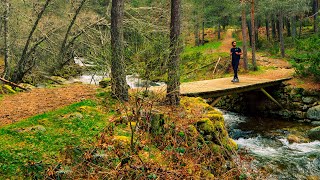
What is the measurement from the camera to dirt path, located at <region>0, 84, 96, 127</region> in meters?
7.62

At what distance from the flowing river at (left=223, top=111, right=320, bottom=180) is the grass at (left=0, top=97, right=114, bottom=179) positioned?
188 inches

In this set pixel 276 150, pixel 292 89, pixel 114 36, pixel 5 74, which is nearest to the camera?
pixel 114 36

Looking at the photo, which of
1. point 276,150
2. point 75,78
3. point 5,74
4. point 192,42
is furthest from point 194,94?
point 192,42

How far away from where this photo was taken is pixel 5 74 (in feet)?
45.1

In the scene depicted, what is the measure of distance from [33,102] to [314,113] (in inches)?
449

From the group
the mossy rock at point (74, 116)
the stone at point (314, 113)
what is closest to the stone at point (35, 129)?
the mossy rock at point (74, 116)

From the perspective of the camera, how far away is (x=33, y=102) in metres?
9.05

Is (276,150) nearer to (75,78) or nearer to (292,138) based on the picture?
(292,138)

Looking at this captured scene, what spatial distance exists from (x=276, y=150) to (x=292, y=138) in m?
1.26

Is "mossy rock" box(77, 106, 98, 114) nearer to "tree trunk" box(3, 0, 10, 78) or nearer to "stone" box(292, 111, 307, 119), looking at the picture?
"tree trunk" box(3, 0, 10, 78)

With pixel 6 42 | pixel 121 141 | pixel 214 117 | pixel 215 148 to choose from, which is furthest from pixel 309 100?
pixel 6 42

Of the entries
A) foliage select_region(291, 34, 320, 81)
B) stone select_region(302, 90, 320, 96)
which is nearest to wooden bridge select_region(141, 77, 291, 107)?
foliage select_region(291, 34, 320, 81)

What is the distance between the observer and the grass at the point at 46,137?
4711 millimetres

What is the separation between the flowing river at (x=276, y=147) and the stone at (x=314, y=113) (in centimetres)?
66
